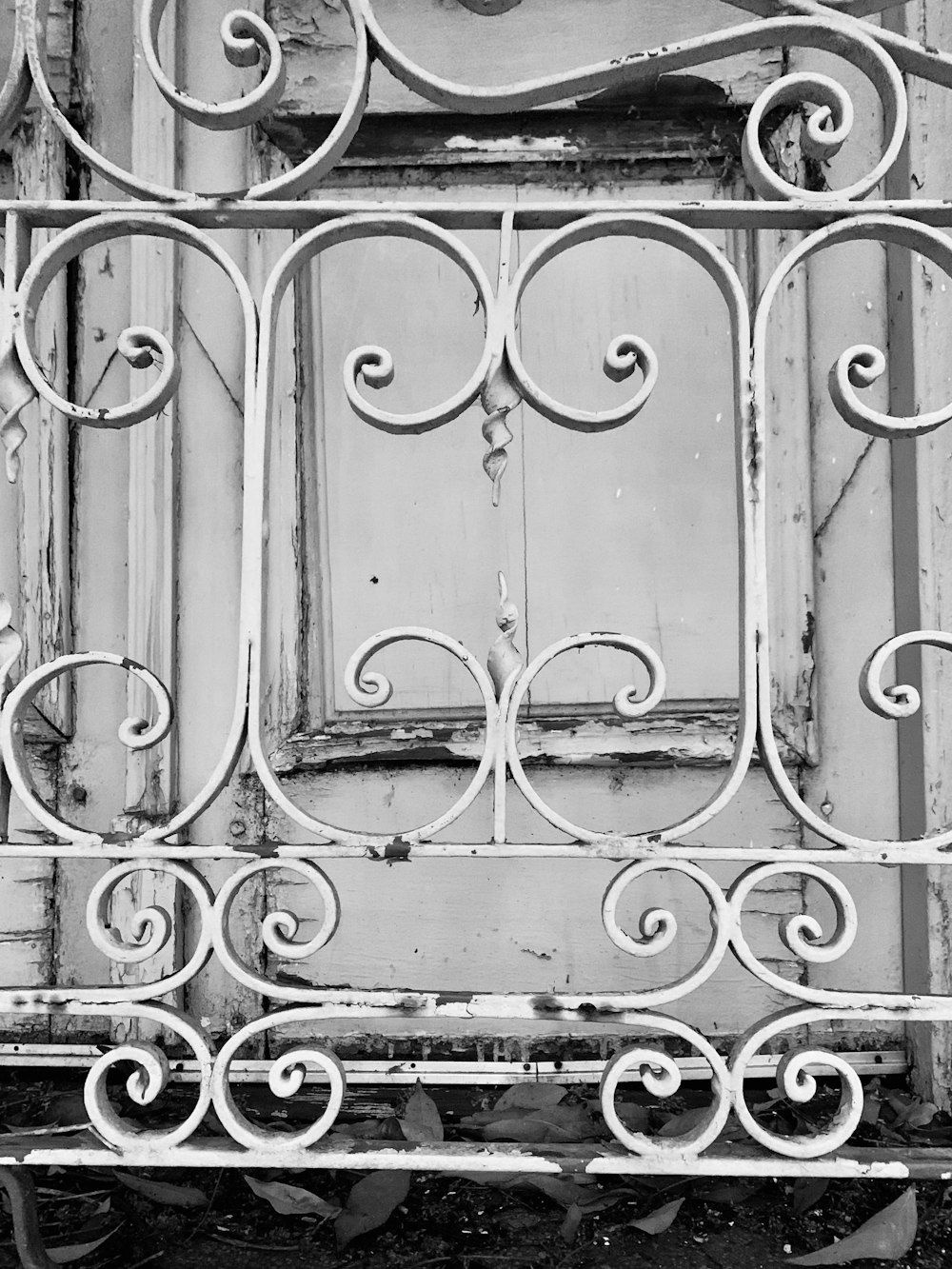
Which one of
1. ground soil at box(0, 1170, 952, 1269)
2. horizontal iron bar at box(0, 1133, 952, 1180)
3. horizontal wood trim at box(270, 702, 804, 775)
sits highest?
horizontal wood trim at box(270, 702, 804, 775)

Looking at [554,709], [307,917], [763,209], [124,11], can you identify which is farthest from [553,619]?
[124,11]

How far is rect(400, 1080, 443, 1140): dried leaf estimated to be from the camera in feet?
3.11

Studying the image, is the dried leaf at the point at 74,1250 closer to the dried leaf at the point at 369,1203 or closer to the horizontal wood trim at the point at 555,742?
the dried leaf at the point at 369,1203

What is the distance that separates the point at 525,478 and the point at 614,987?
75cm

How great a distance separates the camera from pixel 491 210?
2.49ft

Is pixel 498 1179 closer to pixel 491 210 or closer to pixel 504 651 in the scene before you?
pixel 504 651

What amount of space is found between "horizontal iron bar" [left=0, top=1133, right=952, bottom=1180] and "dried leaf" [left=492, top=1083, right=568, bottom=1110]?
0.42 meters

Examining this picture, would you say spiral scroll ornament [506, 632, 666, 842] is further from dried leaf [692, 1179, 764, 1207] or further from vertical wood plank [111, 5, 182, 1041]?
vertical wood plank [111, 5, 182, 1041]

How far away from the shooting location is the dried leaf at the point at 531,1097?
110 centimetres

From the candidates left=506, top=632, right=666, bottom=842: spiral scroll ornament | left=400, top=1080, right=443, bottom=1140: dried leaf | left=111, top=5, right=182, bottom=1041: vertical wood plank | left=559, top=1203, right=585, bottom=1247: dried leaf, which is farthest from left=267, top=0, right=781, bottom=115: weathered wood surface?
left=559, top=1203, right=585, bottom=1247: dried leaf

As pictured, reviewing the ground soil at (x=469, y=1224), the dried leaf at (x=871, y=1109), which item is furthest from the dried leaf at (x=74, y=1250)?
the dried leaf at (x=871, y=1109)

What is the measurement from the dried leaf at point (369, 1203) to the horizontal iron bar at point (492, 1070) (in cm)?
30

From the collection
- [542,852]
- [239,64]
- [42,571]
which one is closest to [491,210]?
[239,64]

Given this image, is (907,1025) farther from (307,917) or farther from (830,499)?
(307,917)
